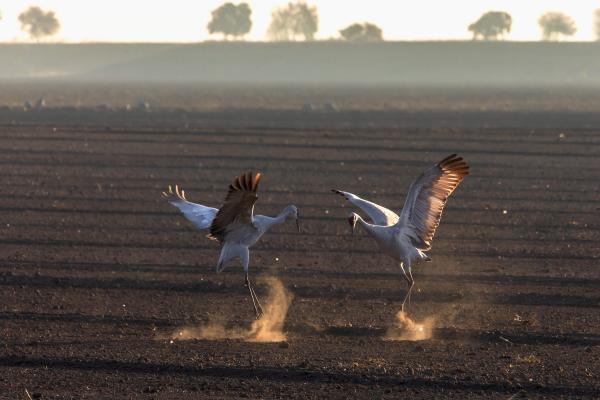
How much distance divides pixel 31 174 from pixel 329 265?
11.2m

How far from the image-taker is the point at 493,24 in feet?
618

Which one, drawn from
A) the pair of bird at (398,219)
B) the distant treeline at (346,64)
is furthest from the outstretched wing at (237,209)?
the distant treeline at (346,64)

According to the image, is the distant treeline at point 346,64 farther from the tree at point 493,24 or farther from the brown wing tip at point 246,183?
the brown wing tip at point 246,183

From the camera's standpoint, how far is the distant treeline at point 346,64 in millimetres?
149000

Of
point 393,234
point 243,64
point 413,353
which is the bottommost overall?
point 243,64

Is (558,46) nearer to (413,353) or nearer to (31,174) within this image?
(31,174)

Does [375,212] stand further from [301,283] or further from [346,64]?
[346,64]

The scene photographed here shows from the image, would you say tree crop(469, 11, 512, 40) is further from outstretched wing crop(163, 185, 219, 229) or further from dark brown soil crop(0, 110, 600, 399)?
outstretched wing crop(163, 185, 219, 229)

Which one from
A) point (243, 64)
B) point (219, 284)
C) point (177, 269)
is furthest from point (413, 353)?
point (243, 64)

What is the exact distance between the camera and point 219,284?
13578mm

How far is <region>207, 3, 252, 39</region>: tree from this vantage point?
197375 mm

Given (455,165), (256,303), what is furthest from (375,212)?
(256,303)

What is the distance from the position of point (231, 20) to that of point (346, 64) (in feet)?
150

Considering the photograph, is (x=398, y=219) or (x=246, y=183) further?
(x=398, y=219)
